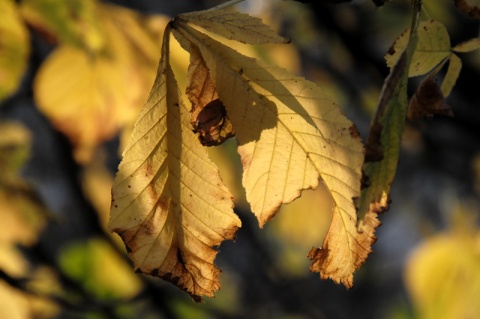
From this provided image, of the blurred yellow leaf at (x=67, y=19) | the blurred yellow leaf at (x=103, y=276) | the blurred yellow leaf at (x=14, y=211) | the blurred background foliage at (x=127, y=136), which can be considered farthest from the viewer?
the blurred yellow leaf at (x=103, y=276)

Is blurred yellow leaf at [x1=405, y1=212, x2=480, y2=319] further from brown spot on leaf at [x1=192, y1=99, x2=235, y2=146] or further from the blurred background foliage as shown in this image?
brown spot on leaf at [x1=192, y1=99, x2=235, y2=146]

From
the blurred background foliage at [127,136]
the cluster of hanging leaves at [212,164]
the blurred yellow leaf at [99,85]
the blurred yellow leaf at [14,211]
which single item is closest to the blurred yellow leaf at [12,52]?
the blurred background foliage at [127,136]

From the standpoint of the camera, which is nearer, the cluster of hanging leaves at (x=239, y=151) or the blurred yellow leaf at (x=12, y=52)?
the cluster of hanging leaves at (x=239, y=151)

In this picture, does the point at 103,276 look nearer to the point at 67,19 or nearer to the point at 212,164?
the point at 67,19

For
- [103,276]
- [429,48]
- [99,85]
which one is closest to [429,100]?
[429,48]

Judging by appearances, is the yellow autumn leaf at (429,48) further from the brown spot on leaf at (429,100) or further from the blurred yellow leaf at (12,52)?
the blurred yellow leaf at (12,52)

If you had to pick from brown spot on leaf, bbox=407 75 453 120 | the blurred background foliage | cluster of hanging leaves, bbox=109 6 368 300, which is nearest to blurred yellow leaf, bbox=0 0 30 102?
the blurred background foliage
